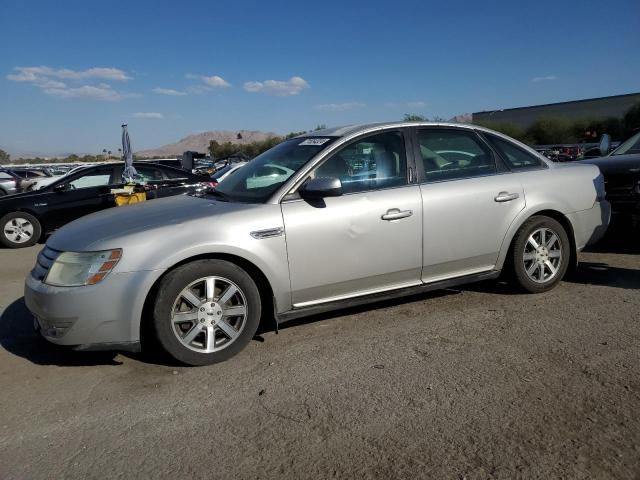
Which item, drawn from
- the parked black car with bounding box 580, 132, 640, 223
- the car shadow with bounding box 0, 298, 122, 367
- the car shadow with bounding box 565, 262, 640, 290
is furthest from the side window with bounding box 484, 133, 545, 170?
the car shadow with bounding box 0, 298, 122, 367

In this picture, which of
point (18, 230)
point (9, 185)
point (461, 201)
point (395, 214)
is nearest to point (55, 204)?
point (18, 230)

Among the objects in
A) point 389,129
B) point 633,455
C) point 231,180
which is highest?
point 389,129

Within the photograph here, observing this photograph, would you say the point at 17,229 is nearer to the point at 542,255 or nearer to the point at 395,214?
the point at 395,214

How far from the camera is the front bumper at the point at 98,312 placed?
10.7ft

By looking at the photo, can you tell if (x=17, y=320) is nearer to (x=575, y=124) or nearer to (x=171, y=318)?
(x=171, y=318)

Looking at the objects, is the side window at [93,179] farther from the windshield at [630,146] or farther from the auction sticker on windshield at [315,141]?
the windshield at [630,146]

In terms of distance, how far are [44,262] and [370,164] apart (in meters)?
2.51

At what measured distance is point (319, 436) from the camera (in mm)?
2646

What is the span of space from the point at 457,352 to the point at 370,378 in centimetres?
73

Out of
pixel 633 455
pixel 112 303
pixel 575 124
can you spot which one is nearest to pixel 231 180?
pixel 112 303

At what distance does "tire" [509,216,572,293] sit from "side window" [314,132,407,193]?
1.29 metres

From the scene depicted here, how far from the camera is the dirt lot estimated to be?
2.43 m

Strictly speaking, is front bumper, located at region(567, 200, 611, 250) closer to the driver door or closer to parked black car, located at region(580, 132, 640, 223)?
parked black car, located at region(580, 132, 640, 223)

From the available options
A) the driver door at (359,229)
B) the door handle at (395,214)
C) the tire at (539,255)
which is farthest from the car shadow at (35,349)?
the tire at (539,255)
